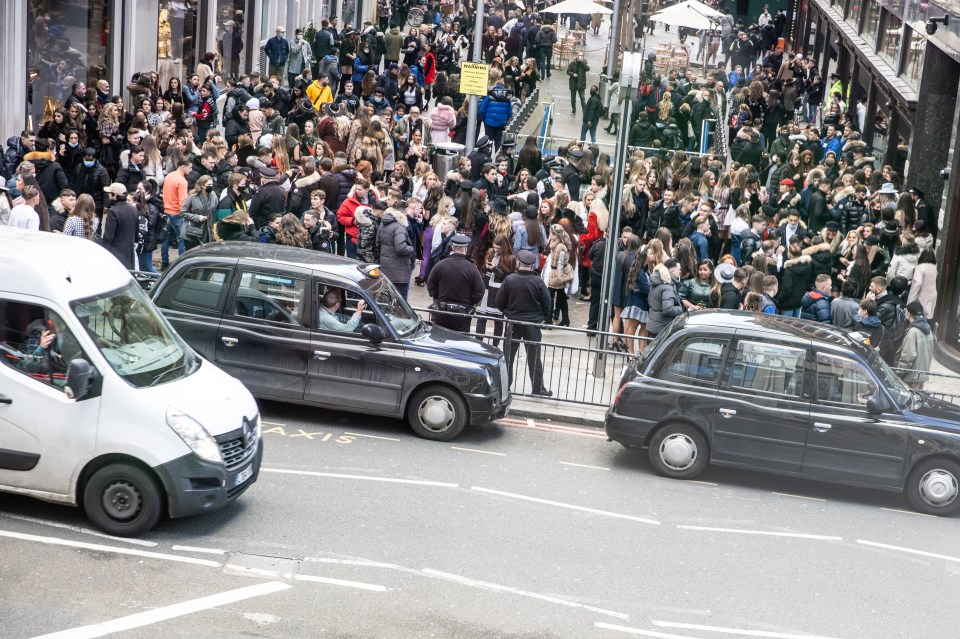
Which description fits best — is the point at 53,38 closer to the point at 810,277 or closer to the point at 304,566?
the point at 810,277

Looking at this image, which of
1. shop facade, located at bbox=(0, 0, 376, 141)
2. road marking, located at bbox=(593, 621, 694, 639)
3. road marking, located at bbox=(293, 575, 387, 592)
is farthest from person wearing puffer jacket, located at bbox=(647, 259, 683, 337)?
shop facade, located at bbox=(0, 0, 376, 141)

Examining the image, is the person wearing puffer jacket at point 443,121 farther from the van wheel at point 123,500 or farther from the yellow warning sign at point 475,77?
the van wheel at point 123,500

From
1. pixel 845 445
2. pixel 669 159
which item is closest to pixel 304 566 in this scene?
pixel 845 445

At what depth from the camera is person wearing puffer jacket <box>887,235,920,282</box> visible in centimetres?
1683

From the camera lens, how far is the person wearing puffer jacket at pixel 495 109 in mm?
25766

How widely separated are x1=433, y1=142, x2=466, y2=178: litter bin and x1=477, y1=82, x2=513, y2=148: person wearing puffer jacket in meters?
2.10

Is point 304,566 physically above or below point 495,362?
below

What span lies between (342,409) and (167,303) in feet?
6.72

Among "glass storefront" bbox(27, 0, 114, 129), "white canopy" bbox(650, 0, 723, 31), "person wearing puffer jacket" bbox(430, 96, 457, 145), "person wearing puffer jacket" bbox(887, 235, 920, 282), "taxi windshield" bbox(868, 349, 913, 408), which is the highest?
"white canopy" bbox(650, 0, 723, 31)

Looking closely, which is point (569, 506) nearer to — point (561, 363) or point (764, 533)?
point (764, 533)

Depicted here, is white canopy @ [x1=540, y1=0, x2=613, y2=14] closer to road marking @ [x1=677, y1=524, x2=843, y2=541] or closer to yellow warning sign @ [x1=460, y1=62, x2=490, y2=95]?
yellow warning sign @ [x1=460, y1=62, x2=490, y2=95]

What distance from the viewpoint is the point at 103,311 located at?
964 centimetres

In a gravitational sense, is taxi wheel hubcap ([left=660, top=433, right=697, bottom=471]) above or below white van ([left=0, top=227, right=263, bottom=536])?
below

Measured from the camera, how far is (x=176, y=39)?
30.0 m
